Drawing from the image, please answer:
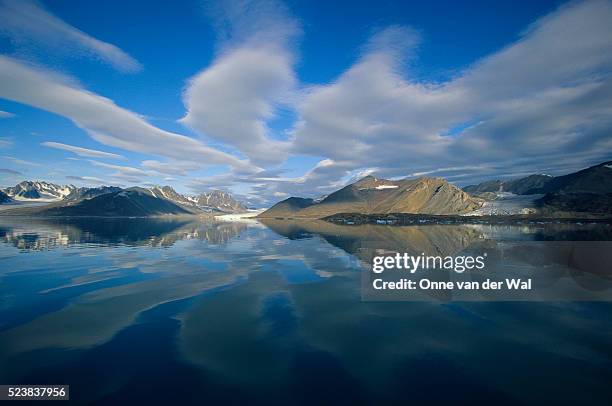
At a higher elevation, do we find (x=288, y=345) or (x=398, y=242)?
(x=398, y=242)

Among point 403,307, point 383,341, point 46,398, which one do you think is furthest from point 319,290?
point 46,398

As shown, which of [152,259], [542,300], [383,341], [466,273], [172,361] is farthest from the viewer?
[152,259]

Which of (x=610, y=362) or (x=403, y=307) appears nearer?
(x=610, y=362)

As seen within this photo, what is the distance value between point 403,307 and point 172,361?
64.1 ft

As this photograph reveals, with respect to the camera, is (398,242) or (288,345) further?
(398,242)

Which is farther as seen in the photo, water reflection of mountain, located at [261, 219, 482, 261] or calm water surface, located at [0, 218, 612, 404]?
water reflection of mountain, located at [261, 219, 482, 261]

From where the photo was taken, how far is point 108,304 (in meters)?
28.6

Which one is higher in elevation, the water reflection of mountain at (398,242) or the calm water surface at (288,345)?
the water reflection of mountain at (398,242)

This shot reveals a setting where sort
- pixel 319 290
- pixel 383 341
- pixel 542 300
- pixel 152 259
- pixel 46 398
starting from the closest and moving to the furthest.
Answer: pixel 46 398 → pixel 383 341 → pixel 542 300 → pixel 319 290 → pixel 152 259

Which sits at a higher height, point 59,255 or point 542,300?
point 59,255

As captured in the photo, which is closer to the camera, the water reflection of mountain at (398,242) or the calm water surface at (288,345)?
the calm water surface at (288,345)

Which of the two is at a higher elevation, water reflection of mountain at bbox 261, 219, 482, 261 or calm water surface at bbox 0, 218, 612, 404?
water reflection of mountain at bbox 261, 219, 482, 261

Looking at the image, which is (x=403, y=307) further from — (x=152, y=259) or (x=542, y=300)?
(x=152, y=259)

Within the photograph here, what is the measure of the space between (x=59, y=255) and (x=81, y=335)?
43.1 meters
